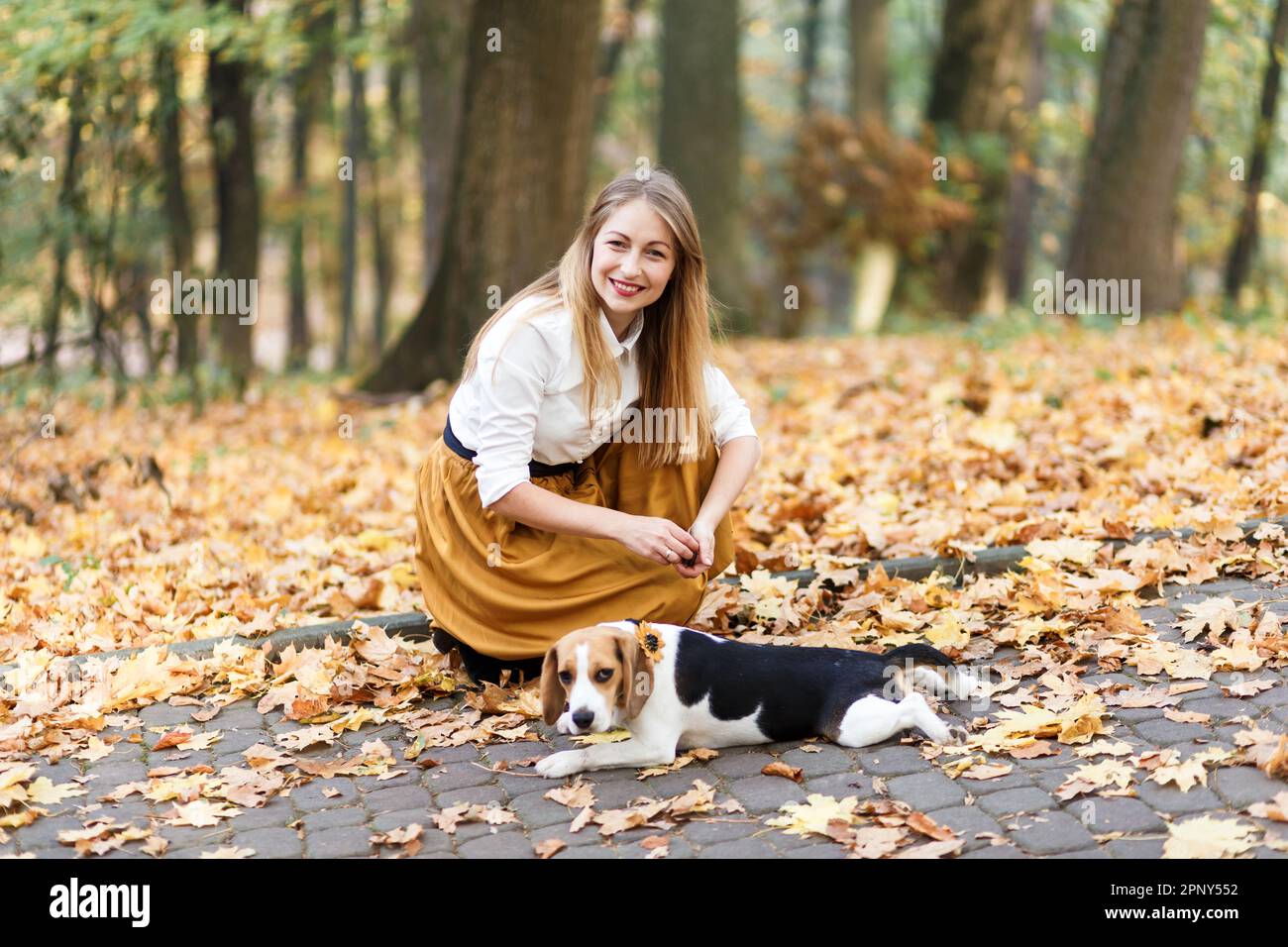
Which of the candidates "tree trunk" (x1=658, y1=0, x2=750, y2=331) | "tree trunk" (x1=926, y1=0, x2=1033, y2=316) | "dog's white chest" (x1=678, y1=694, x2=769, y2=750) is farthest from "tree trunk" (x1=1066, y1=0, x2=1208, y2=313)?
"dog's white chest" (x1=678, y1=694, x2=769, y2=750)

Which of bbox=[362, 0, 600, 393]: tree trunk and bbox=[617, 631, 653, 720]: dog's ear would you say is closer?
bbox=[617, 631, 653, 720]: dog's ear

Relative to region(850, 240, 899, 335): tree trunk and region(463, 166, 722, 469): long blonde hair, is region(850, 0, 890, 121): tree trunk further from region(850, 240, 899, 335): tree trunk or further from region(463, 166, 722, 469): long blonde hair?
region(463, 166, 722, 469): long blonde hair

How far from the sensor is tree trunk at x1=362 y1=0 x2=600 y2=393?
10133mm

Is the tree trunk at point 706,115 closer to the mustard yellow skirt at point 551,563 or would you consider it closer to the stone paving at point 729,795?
the mustard yellow skirt at point 551,563

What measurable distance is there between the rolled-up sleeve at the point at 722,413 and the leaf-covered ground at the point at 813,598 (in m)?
0.83

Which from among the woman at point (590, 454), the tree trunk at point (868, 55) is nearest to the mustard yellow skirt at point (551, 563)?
the woman at point (590, 454)

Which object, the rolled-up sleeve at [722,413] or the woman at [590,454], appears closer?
the woman at [590,454]

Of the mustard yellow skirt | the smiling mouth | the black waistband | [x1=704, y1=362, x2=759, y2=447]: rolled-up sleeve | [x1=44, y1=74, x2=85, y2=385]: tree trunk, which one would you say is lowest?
the mustard yellow skirt

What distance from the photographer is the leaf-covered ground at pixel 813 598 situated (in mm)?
3844

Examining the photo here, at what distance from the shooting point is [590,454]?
16.3 ft

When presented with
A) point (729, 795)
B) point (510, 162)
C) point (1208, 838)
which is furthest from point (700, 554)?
point (510, 162)

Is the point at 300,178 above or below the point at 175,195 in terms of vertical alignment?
above

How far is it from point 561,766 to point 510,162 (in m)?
7.24

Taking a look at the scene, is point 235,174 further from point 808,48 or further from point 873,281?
point 808,48
